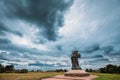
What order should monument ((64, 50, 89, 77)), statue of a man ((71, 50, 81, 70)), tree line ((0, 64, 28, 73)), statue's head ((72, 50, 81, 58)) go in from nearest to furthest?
monument ((64, 50, 89, 77))
statue of a man ((71, 50, 81, 70))
statue's head ((72, 50, 81, 58))
tree line ((0, 64, 28, 73))

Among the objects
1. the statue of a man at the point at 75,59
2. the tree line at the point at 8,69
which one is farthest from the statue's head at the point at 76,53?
the tree line at the point at 8,69

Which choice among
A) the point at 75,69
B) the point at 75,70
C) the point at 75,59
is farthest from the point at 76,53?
the point at 75,70

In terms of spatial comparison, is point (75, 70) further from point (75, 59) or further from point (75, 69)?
point (75, 59)

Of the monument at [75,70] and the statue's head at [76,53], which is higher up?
the statue's head at [76,53]

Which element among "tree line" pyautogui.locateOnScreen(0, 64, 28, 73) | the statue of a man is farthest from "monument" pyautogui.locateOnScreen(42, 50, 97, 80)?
"tree line" pyautogui.locateOnScreen(0, 64, 28, 73)

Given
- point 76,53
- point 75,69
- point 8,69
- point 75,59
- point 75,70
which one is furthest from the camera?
point 8,69

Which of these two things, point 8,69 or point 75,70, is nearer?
point 75,70

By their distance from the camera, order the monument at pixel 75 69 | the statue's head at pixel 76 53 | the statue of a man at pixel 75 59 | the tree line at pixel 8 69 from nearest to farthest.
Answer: the monument at pixel 75 69
the statue of a man at pixel 75 59
the statue's head at pixel 76 53
the tree line at pixel 8 69

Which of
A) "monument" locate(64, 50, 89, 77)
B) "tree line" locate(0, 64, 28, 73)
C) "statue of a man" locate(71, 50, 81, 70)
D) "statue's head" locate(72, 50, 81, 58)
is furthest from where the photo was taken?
"tree line" locate(0, 64, 28, 73)

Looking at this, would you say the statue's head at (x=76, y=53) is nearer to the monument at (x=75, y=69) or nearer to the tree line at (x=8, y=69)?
Answer: the monument at (x=75, y=69)

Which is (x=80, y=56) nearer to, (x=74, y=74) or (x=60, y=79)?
(x=74, y=74)

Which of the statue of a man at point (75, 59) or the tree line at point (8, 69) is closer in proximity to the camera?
the statue of a man at point (75, 59)

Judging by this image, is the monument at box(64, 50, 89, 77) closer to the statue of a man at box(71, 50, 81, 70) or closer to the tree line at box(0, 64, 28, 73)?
the statue of a man at box(71, 50, 81, 70)

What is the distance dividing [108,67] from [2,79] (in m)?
25.3
